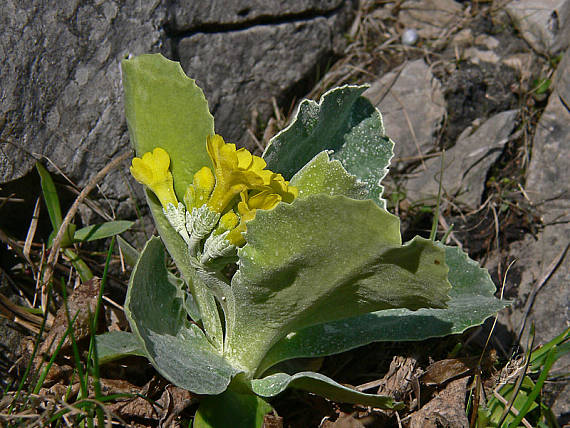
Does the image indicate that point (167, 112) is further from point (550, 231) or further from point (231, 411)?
point (550, 231)

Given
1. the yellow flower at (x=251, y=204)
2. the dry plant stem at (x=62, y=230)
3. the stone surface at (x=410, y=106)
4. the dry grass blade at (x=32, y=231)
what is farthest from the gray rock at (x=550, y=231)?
the dry grass blade at (x=32, y=231)

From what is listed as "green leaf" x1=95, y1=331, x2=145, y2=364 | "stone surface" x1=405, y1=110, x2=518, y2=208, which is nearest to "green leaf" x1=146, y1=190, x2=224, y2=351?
"green leaf" x1=95, y1=331, x2=145, y2=364

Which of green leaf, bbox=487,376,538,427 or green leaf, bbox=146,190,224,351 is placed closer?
green leaf, bbox=146,190,224,351

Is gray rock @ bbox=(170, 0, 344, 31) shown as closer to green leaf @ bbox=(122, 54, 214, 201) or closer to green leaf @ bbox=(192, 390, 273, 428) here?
green leaf @ bbox=(122, 54, 214, 201)

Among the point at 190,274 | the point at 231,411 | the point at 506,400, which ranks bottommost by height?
the point at 506,400

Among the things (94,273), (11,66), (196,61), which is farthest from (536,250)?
(11,66)

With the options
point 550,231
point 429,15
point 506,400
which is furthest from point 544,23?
point 506,400

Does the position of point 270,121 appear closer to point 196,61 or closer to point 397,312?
point 196,61
